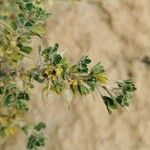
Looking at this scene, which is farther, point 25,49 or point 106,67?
point 106,67

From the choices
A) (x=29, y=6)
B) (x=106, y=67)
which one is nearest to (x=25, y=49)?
(x=29, y=6)

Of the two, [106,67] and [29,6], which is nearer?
[29,6]

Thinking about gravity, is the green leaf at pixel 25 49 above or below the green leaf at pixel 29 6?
below

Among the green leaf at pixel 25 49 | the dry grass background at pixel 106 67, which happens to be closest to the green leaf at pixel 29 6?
the green leaf at pixel 25 49

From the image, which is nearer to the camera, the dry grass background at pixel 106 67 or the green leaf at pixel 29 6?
the green leaf at pixel 29 6

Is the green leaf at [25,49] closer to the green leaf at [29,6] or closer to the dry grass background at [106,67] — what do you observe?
the green leaf at [29,6]

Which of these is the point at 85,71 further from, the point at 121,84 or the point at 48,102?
the point at 48,102

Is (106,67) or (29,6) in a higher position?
(106,67)

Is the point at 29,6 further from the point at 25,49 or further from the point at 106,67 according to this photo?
the point at 106,67
